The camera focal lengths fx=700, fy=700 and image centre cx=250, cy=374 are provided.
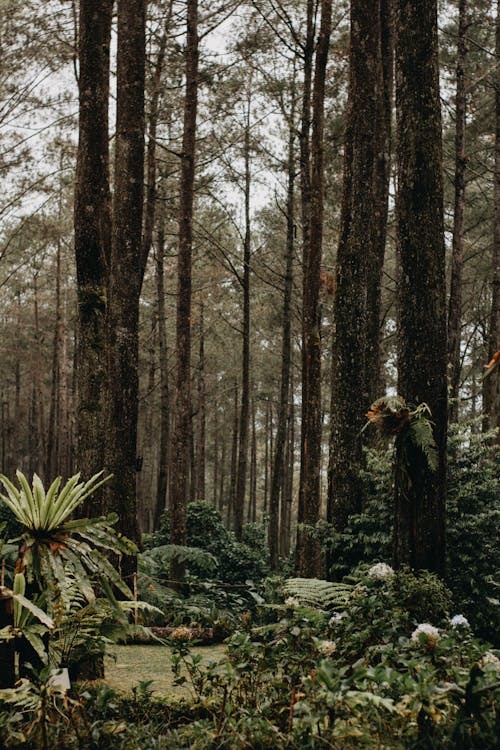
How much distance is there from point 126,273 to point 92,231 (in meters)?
0.54

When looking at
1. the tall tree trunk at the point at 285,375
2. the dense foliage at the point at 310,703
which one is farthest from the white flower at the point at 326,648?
the tall tree trunk at the point at 285,375

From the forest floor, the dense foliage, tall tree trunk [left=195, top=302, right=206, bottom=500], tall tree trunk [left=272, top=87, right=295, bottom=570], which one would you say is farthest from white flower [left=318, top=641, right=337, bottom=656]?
tall tree trunk [left=195, top=302, right=206, bottom=500]

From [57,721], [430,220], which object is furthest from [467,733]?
[430,220]

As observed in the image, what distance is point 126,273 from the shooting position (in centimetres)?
720

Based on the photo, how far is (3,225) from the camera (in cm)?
2794

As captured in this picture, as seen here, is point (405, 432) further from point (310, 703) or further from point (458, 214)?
point (458, 214)

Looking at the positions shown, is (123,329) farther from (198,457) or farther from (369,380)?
(198,457)

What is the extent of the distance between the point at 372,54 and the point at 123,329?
189 inches

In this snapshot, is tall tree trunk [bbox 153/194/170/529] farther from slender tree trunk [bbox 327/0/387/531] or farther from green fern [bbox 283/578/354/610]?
green fern [bbox 283/578/354/610]

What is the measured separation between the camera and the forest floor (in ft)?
14.6

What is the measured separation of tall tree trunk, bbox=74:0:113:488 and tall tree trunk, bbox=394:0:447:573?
3027 millimetres

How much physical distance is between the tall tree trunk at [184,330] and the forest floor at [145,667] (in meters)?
5.39

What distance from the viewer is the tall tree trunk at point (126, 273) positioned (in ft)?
22.7

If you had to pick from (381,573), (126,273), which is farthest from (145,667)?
(126,273)
